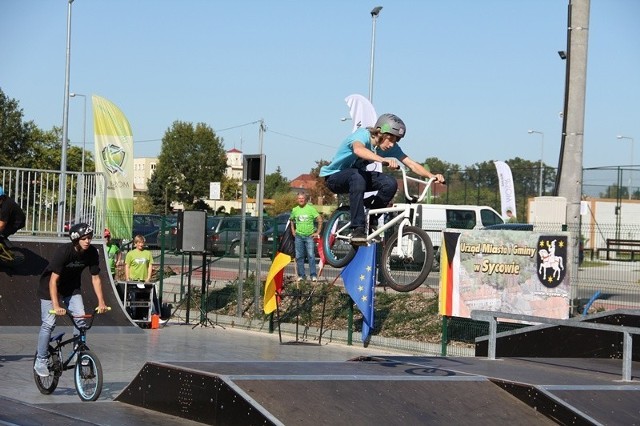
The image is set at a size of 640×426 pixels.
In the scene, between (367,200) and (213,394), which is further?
(367,200)

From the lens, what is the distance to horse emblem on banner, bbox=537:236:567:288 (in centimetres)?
1493

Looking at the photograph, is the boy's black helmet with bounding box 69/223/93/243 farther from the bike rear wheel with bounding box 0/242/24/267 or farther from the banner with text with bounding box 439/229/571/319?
the banner with text with bounding box 439/229/571/319

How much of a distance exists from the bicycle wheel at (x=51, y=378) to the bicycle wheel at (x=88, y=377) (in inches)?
19.5

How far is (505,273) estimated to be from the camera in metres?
15.4

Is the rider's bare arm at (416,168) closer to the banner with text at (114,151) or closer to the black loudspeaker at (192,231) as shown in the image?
the black loudspeaker at (192,231)

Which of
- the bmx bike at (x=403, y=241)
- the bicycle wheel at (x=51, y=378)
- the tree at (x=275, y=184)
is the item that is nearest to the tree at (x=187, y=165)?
the tree at (x=275, y=184)

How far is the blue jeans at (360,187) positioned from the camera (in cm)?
905

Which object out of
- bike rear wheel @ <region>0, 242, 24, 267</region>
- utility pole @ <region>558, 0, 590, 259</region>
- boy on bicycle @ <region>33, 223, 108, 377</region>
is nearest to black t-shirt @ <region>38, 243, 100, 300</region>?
boy on bicycle @ <region>33, 223, 108, 377</region>

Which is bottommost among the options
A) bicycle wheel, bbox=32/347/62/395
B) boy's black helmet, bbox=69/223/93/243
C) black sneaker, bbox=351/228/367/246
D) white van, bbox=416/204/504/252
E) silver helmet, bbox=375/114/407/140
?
bicycle wheel, bbox=32/347/62/395

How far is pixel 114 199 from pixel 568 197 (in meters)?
11.9

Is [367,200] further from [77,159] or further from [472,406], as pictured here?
[77,159]

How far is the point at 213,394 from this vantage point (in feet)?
28.7

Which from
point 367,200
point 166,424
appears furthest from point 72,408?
point 367,200

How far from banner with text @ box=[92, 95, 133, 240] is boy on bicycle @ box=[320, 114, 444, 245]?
15.0 meters
